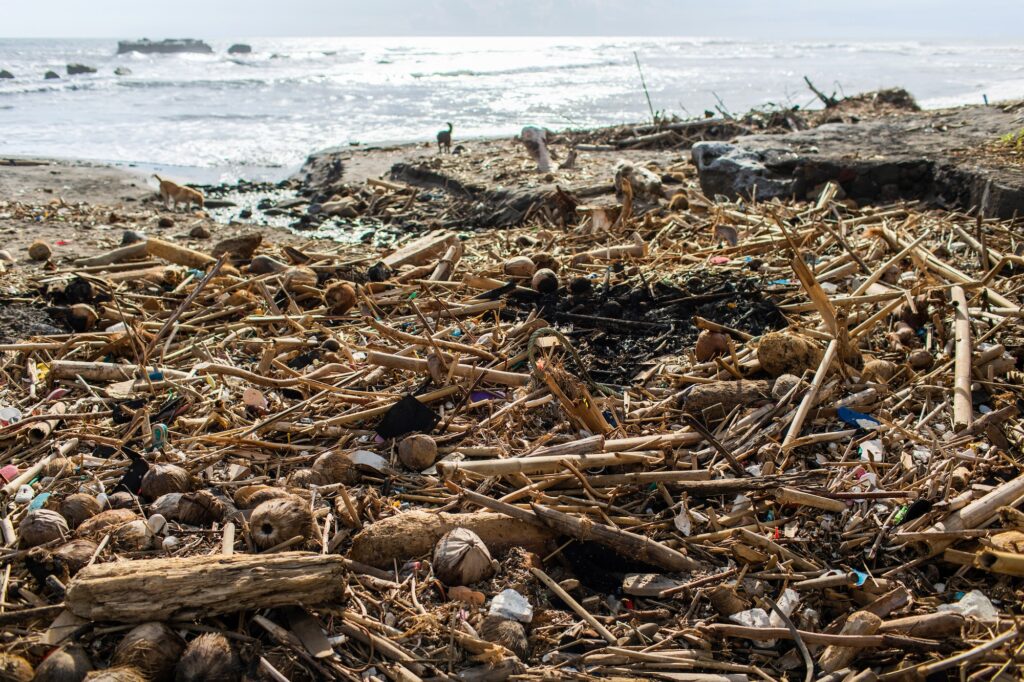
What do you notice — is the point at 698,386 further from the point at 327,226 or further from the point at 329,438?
the point at 327,226

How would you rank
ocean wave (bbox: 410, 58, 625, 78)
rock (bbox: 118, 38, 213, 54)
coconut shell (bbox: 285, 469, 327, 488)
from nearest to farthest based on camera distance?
coconut shell (bbox: 285, 469, 327, 488) → ocean wave (bbox: 410, 58, 625, 78) → rock (bbox: 118, 38, 213, 54)

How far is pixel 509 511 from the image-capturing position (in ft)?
8.88

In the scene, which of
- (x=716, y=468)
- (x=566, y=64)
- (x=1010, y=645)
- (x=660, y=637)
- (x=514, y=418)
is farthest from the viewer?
(x=566, y=64)

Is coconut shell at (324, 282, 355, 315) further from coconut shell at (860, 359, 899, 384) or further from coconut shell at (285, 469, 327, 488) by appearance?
coconut shell at (860, 359, 899, 384)

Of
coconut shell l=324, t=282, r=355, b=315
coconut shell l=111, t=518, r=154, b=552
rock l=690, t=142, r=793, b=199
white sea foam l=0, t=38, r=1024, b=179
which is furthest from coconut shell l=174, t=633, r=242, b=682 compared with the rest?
white sea foam l=0, t=38, r=1024, b=179

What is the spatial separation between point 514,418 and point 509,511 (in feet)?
2.62

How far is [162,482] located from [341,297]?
2119mm

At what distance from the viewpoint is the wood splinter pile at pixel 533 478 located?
2266 mm

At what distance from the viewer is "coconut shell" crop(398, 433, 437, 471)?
3.19 meters

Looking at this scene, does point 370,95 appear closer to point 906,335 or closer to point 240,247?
point 240,247

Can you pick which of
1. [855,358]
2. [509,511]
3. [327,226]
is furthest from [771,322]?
[327,226]

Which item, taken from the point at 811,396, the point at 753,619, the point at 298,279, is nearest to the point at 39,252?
the point at 298,279

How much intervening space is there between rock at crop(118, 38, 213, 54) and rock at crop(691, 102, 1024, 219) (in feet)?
183

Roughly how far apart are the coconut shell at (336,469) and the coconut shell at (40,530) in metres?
0.95
